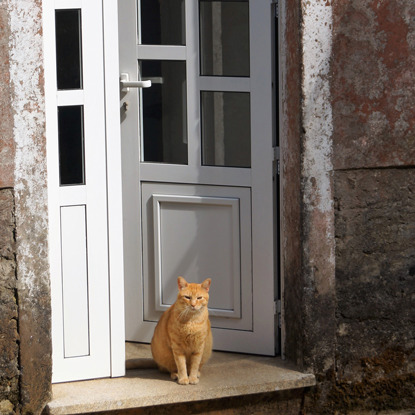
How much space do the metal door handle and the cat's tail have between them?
58.6 inches

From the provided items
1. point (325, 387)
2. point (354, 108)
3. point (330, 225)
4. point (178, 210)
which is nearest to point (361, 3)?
point (354, 108)

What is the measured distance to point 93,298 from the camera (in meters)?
4.63

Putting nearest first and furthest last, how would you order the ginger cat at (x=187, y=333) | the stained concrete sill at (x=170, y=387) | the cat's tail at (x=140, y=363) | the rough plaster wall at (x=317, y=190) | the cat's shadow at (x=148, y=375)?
the stained concrete sill at (x=170, y=387) < the rough plaster wall at (x=317, y=190) < the ginger cat at (x=187, y=333) < the cat's shadow at (x=148, y=375) < the cat's tail at (x=140, y=363)

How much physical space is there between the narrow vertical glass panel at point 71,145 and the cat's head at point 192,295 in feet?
2.42

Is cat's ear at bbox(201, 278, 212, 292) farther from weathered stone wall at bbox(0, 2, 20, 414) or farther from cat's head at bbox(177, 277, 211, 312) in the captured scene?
weathered stone wall at bbox(0, 2, 20, 414)

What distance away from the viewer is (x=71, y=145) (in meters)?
4.52

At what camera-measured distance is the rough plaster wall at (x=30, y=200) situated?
13.8 feet

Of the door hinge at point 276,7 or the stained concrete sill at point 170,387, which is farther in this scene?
the door hinge at point 276,7

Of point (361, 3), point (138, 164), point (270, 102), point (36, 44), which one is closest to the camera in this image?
point (36, 44)

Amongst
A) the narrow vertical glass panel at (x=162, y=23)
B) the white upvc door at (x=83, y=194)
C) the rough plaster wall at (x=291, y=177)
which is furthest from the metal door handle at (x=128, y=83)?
the rough plaster wall at (x=291, y=177)

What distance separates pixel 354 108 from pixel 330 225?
0.60 metres

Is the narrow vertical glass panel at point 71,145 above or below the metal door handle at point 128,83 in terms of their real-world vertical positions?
below

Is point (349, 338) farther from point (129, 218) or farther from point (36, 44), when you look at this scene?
point (36, 44)

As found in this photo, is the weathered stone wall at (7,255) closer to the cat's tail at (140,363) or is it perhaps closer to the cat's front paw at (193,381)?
the cat's tail at (140,363)
